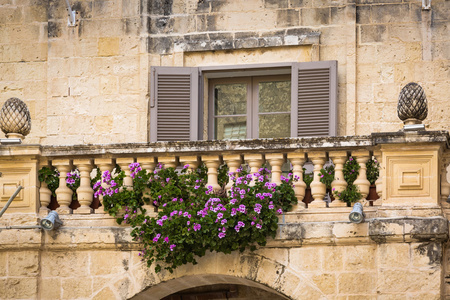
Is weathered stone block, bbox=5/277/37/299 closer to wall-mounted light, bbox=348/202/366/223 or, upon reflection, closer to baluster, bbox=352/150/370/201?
wall-mounted light, bbox=348/202/366/223

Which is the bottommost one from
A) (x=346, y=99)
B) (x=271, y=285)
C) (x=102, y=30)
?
(x=271, y=285)

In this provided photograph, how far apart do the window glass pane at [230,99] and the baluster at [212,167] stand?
8.94 ft

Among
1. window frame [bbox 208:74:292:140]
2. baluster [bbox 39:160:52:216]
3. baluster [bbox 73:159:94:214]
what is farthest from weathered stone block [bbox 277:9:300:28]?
baluster [bbox 39:160:52:216]

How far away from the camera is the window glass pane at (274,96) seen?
12898 mm

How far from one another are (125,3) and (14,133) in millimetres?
3165

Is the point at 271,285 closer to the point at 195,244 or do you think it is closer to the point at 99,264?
the point at 195,244

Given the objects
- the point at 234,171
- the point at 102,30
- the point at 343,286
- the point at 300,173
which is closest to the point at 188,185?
the point at 234,171

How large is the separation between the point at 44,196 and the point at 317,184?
282cm

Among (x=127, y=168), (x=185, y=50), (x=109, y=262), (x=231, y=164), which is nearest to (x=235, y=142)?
(x=231, y=164)

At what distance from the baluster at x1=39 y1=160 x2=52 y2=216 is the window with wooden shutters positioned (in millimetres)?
2352

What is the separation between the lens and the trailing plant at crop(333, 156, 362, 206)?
394 inches

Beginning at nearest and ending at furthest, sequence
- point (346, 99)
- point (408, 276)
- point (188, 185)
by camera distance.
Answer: point (408, 276) → point (188, 185) → point (346, 99)

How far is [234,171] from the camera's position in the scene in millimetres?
10250

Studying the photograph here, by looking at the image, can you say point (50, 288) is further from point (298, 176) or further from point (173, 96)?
point (173, 96)
